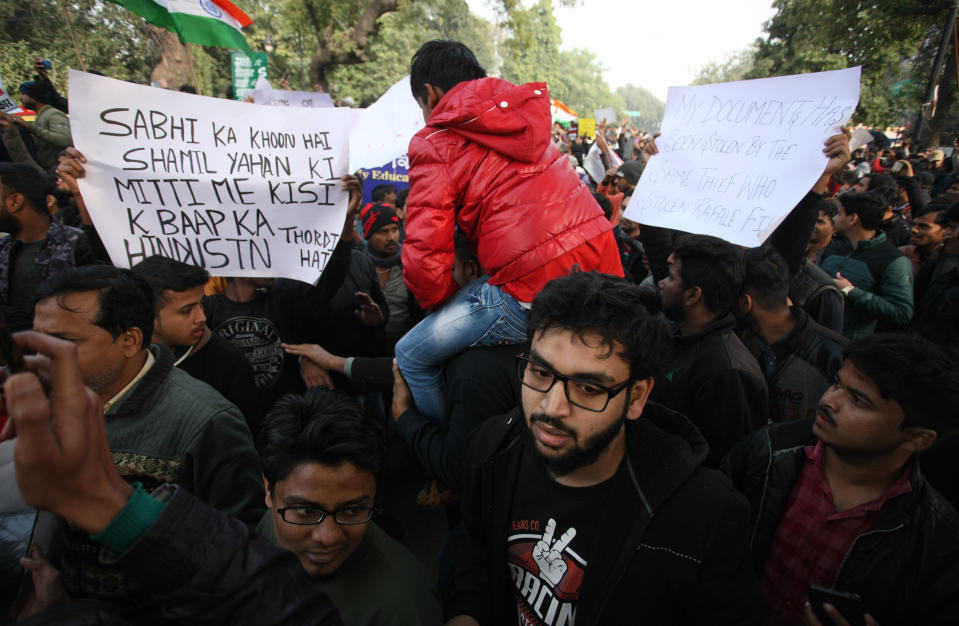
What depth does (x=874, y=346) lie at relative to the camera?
1.68 m

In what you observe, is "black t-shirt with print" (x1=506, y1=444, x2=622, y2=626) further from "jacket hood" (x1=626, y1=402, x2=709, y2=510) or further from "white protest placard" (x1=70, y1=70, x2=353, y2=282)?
"white protest placard" (x1=70, y1=70, x2=353, y2=282)

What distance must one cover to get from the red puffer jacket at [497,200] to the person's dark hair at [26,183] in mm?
2821

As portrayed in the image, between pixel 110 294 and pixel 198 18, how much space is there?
475cm

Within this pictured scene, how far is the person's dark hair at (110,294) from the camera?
1.77m

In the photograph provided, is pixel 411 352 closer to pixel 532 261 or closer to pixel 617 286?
pixel 532 261

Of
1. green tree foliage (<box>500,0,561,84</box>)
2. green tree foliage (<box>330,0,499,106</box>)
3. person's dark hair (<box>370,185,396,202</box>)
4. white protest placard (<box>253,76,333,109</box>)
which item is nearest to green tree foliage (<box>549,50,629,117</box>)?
green tree foliage (<box>500,0,561,84</box>)

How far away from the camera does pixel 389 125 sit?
171 inches

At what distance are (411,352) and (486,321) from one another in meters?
0.36

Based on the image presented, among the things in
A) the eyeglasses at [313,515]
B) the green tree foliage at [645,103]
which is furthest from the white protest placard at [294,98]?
the green tree foliage at [645,103]

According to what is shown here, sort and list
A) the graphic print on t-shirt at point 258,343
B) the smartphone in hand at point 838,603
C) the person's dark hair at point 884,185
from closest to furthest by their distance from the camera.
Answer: the smartphone in hand at point 838,603 < the graphic print on t-shirt at point 258,343 < the person's dark hair at point 884,185

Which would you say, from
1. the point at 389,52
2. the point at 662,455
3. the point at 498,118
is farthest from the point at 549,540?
the point at 389,52

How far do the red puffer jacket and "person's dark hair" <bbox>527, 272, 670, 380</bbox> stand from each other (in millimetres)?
406

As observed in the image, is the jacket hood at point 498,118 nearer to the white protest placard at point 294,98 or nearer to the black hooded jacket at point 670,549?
the black hooded jacket at point 670,549

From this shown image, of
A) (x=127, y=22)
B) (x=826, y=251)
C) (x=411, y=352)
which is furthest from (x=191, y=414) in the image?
(x=127, y=22)
